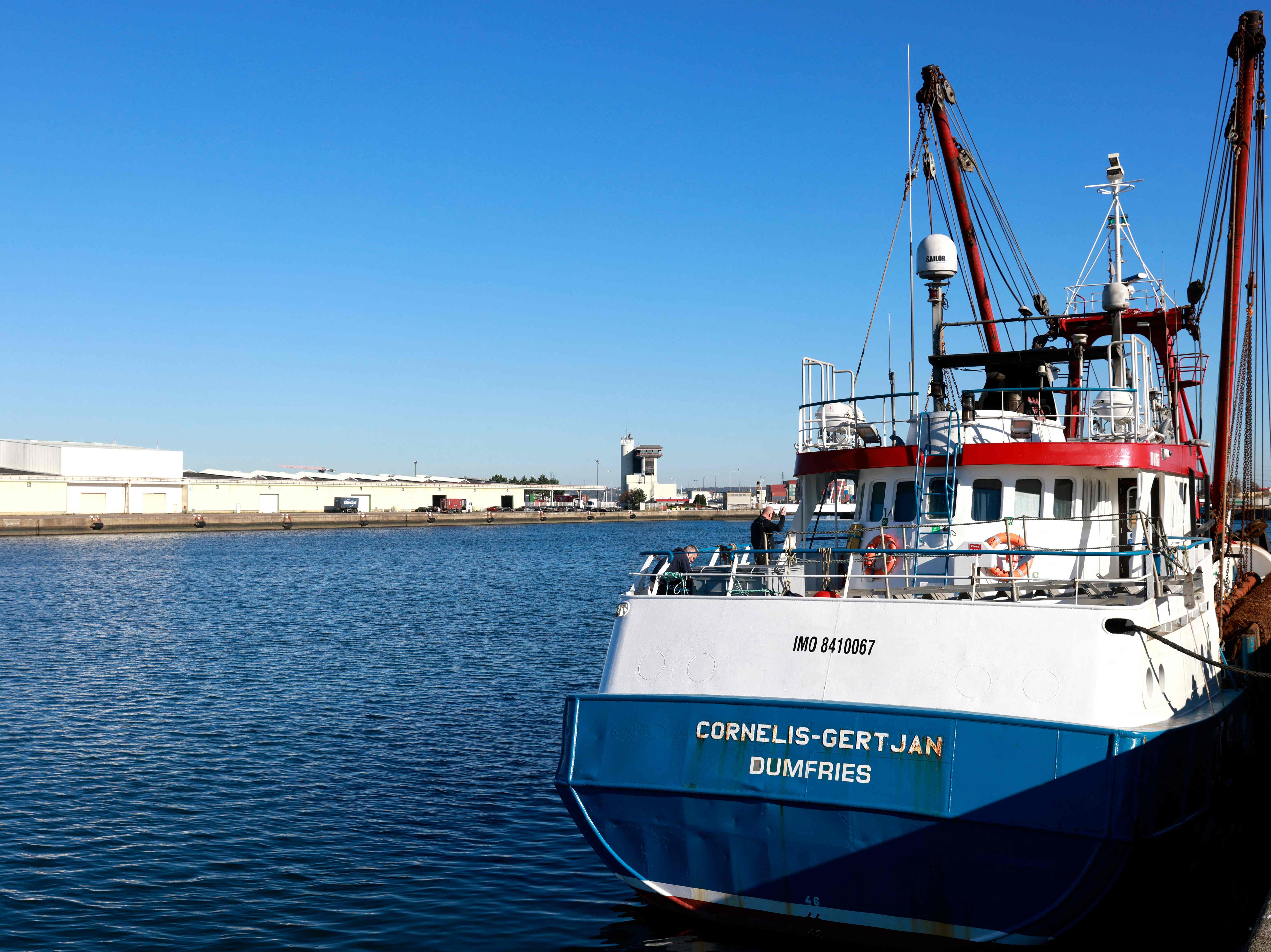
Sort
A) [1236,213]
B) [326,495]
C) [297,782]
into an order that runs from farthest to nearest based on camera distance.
→ [326,495] → [1236,213] → [297,782]

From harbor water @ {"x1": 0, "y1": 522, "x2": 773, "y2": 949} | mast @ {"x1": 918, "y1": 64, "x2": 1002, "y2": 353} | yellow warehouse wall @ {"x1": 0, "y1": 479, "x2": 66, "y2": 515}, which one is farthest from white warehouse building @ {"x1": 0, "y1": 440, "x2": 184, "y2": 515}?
mast @ {"x1": 918, "y1": 64, "x2": 1002, "y2": 353}

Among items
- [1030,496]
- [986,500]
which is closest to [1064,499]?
[1030,496]

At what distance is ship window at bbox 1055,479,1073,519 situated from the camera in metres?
13.7

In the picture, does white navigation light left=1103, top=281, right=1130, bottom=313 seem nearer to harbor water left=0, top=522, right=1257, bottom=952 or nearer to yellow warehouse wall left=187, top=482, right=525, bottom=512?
harbor water left=0, top=522, right=1257, bottom=952

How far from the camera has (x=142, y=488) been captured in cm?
12269

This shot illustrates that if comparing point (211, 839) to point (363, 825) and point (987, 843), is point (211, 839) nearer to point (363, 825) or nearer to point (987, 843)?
point (363, 825)

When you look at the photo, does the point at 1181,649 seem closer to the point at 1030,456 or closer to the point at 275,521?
the point at 1030,456

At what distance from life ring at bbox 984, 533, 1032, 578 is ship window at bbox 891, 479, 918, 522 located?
41.8 inches

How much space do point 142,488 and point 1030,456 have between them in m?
126

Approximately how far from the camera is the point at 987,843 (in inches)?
381

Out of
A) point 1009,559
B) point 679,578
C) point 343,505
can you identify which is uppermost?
point 1009,559

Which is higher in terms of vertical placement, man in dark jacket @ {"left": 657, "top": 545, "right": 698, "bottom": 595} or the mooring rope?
man in dark jacket @ {"left": 657, "top": 545, "right": 698, "bottom": 595}

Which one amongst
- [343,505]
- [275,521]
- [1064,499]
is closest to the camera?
[1064,499]

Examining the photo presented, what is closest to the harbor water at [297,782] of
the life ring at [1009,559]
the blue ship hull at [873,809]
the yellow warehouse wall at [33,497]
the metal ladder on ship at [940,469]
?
the blue ship hull at [873,809]
